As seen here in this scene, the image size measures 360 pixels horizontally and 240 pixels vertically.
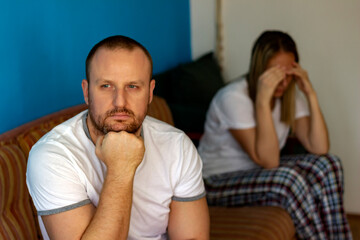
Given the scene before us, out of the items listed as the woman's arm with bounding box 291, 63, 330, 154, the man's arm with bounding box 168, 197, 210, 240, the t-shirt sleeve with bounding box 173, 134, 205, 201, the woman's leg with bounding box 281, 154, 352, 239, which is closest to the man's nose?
the t-shirt sleeve with bounding box 173, 134, 205, 201

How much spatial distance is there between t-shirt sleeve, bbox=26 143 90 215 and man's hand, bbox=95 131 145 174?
105 mm

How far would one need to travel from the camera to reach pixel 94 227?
54.1 inches

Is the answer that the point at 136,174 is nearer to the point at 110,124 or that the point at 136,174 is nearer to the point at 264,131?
the point at 110,124

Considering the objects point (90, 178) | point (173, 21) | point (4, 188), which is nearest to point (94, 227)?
point (90, 178)

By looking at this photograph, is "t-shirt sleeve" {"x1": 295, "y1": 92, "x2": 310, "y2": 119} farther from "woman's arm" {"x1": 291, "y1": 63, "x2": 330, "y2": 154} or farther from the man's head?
the man's head

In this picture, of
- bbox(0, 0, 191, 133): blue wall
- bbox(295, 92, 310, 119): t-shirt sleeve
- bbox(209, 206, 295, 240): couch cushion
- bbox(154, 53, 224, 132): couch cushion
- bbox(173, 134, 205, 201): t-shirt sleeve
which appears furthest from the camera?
bbox(154, 53, 224, 132): couch cushion

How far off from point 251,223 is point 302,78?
847 mm

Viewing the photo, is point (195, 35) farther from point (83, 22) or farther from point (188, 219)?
point (188, 219)

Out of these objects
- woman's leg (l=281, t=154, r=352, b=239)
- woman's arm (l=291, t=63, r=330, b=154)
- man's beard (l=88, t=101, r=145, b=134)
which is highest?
man's beard (l=88, t=101, r=145, b=134)

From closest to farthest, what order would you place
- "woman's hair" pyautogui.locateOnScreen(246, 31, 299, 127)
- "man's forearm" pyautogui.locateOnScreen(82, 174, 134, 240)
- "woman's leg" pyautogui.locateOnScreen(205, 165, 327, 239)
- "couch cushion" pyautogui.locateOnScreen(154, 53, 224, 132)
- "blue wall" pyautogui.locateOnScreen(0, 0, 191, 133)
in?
"man's forearm" pyautogui.locateOnScreen(82, 174, 134, 240), "blue wall" pyautogui.locateOnScreen(0, 0, 191, 133), "woman's leg" pyautogui.locateOnScreen(205, 165, 327, 239), "woman's hair" pyautogui.locateOnScreen(246, 31, 299, 127), "couch cushion" pyautogui.locateOnScreen(154, 53, 224, 132)

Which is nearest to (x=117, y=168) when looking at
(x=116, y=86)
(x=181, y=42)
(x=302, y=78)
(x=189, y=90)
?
(x=116, y=86)

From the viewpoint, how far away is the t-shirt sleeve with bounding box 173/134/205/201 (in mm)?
1669

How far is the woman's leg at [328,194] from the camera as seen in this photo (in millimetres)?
2416

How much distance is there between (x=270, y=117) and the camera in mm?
2418
